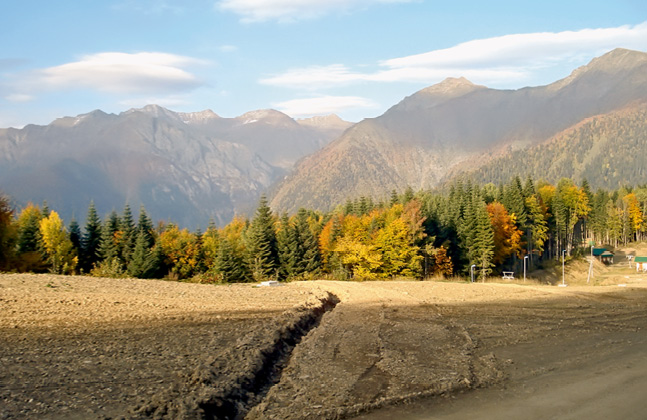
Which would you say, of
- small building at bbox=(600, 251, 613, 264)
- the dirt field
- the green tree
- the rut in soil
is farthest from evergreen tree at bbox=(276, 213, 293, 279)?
small building at bbox=(600, 251, 613, 264)

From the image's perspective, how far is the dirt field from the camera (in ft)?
43.8

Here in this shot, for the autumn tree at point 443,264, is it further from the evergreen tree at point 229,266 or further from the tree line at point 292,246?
the evergreen tree at point 229,266

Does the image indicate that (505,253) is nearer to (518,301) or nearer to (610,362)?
(518,301)

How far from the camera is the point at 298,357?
60.7 feet

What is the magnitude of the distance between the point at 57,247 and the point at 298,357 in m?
58.9

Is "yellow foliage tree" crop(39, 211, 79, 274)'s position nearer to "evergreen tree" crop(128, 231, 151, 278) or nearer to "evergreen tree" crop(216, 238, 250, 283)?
"evergreen tree" crop(128, 231, 151, 278)

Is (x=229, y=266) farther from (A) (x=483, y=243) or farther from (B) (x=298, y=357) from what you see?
(B) (x=298, y=357)

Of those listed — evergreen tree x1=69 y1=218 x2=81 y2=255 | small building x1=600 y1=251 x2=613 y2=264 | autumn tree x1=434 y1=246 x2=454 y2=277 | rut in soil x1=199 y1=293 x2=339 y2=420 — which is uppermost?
rut in soil x1=199 y1=293 x2=339 y2=420

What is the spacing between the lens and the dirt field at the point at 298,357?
43.8 feet

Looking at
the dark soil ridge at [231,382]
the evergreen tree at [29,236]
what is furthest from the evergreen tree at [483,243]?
the evergreen tree at [29,236]

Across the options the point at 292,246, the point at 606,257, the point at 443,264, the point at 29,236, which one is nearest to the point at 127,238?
the point at 29,236

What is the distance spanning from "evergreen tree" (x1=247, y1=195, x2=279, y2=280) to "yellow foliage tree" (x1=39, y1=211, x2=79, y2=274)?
20.2 metres

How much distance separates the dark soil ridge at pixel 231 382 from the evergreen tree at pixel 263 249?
4694 centimetres

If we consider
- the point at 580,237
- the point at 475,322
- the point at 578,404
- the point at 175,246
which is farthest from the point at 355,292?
the point at 580,237
